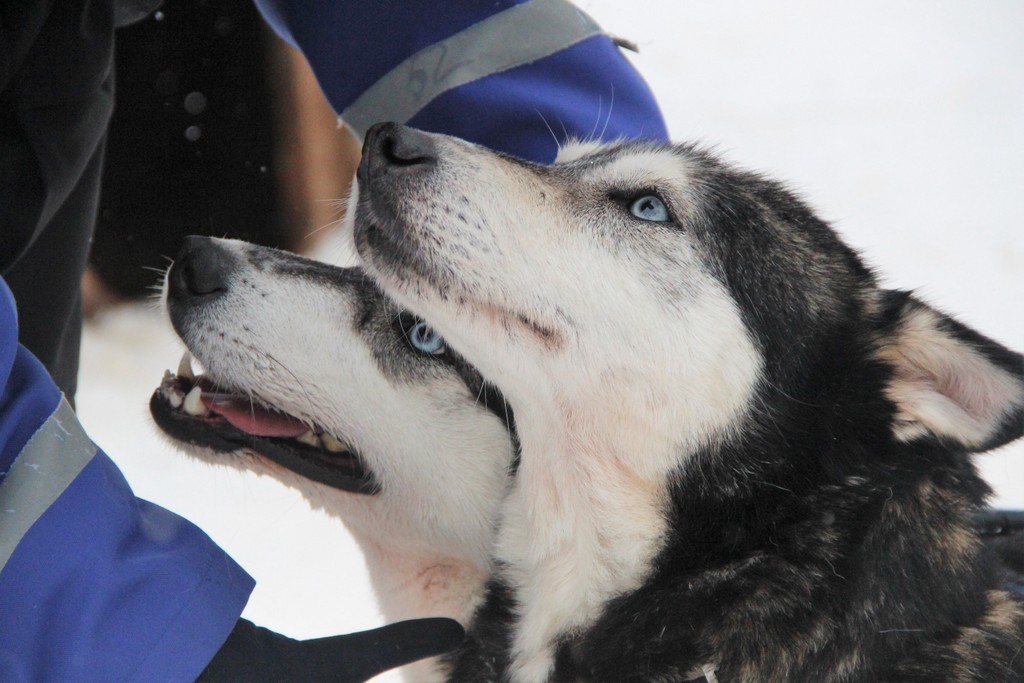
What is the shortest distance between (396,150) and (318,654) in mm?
823

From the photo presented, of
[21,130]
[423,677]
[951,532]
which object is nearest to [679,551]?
[951,532]

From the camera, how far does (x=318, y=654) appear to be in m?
1.64

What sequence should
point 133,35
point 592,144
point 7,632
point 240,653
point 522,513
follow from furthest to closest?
point 133,35 → point 592,144 → point 522,513 → point 240,653 → point 7,632

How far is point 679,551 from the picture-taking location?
170 cm

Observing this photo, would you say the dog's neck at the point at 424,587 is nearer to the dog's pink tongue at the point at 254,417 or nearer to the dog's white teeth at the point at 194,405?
the dog's pink tongue at the point at 254,417

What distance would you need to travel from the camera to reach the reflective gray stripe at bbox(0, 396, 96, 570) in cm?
141

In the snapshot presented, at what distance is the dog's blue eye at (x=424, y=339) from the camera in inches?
78.8

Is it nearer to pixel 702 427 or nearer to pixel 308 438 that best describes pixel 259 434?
pixel 308 438

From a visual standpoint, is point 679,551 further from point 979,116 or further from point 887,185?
point 979,116

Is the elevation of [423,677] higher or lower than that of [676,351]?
lower

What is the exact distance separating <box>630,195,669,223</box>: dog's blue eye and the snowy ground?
1.61m

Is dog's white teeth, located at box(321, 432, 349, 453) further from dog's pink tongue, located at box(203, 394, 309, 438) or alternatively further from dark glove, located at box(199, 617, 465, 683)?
dark glove, located at box(199, 617, 465, 683)

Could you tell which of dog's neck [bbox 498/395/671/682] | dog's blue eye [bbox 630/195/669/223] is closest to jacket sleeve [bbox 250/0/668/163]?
dog's blue eye [bbox 630/195/669/223]

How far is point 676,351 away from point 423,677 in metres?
0.82
